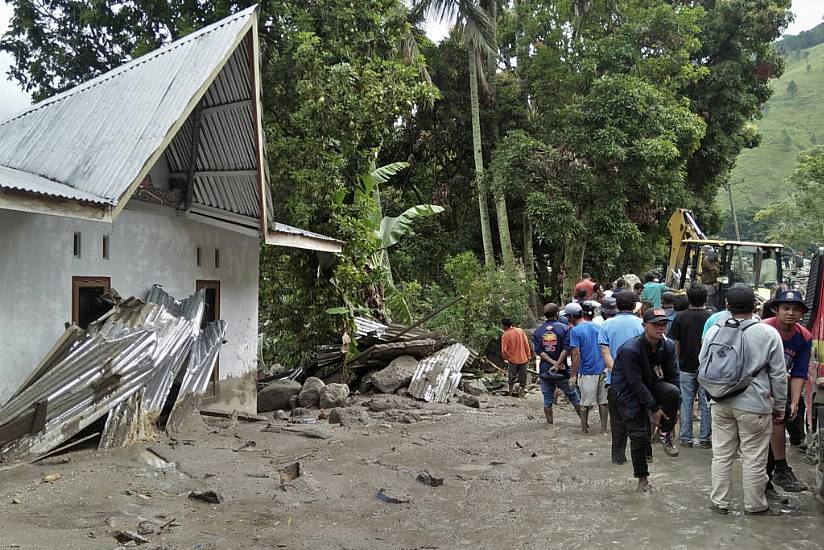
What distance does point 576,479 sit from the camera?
8102mm

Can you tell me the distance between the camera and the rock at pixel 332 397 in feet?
45.3

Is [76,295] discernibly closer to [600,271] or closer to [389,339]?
[389,339]

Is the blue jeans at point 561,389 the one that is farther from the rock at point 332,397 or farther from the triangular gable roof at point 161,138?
the triangular gable roof at point 161,138

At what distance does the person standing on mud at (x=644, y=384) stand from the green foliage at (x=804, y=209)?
33.3 m

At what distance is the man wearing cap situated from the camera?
22.5 ft

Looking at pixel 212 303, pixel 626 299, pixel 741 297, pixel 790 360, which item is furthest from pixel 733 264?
pixel 741 297

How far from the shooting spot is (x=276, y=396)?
14977 millimetres

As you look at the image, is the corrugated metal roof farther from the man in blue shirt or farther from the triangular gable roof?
the man in blue shirt

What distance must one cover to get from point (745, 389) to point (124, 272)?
8.28 metres

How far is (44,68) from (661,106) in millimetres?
18494

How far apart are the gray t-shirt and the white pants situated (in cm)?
9

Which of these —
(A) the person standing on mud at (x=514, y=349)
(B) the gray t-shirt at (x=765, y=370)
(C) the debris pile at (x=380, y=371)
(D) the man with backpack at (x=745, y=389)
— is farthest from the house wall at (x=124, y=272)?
(B) the gray t-shirt at (x=765, y=370)

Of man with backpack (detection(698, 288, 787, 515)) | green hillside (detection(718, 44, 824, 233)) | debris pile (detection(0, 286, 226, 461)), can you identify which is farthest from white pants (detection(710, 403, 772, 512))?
green hillside (detection(718, 44, 824, 233))

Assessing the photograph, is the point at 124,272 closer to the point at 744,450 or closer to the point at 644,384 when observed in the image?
the point at 644,384
